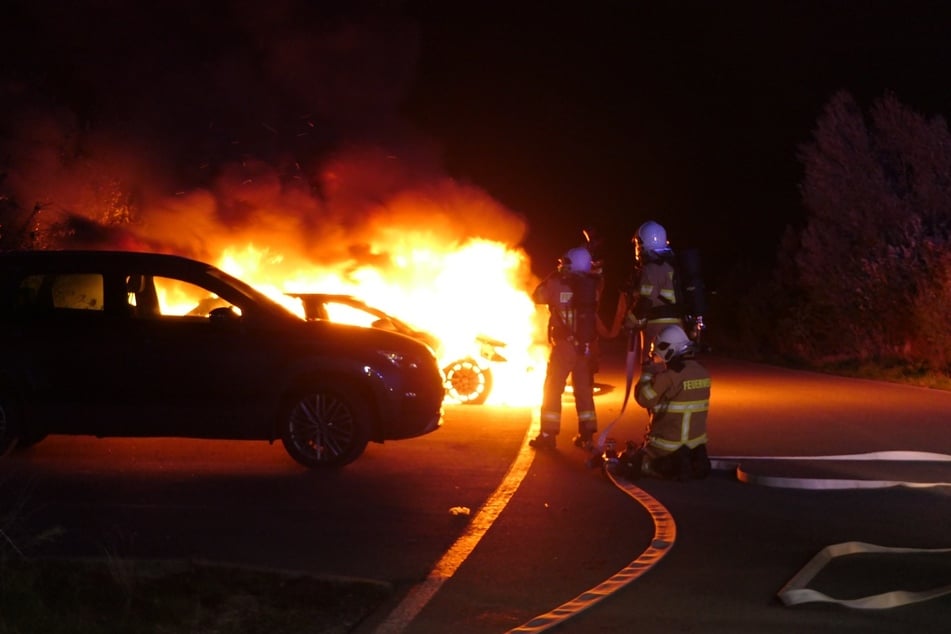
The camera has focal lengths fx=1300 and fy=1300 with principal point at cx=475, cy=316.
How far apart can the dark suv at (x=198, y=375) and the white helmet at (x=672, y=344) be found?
212cm

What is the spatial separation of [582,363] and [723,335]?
27.6 metres

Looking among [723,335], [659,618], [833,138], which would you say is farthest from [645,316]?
[723,335]

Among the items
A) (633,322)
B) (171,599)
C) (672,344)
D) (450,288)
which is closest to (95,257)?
(633,322)

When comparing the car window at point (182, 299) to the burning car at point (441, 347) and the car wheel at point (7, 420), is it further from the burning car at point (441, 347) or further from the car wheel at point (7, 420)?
the car wheel at point (7, 420)

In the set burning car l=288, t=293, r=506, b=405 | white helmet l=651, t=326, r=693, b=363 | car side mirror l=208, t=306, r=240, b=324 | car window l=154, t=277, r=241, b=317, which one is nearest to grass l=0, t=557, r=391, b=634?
car side mirror l=208, t=306, r=240, b=324

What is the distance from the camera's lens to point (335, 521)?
855 cm

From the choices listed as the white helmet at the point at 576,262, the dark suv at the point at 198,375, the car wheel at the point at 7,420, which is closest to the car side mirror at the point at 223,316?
the dark suv at the point at 198,375

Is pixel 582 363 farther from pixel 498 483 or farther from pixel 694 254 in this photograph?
pixel 498 483

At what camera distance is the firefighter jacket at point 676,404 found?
10242 mm

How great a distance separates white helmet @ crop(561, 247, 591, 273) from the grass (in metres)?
6.43

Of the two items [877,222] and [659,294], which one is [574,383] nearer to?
[659,294]

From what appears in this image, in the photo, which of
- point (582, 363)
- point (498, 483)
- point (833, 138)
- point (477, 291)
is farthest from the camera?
point (833, 138)

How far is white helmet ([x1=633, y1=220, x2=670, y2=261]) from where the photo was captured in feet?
38.3

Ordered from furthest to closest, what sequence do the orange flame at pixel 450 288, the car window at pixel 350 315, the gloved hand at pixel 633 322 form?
the orange flame at pixel 450 288 → the car window at pixel 350 315 → the gloved hand at pixel 633 322
